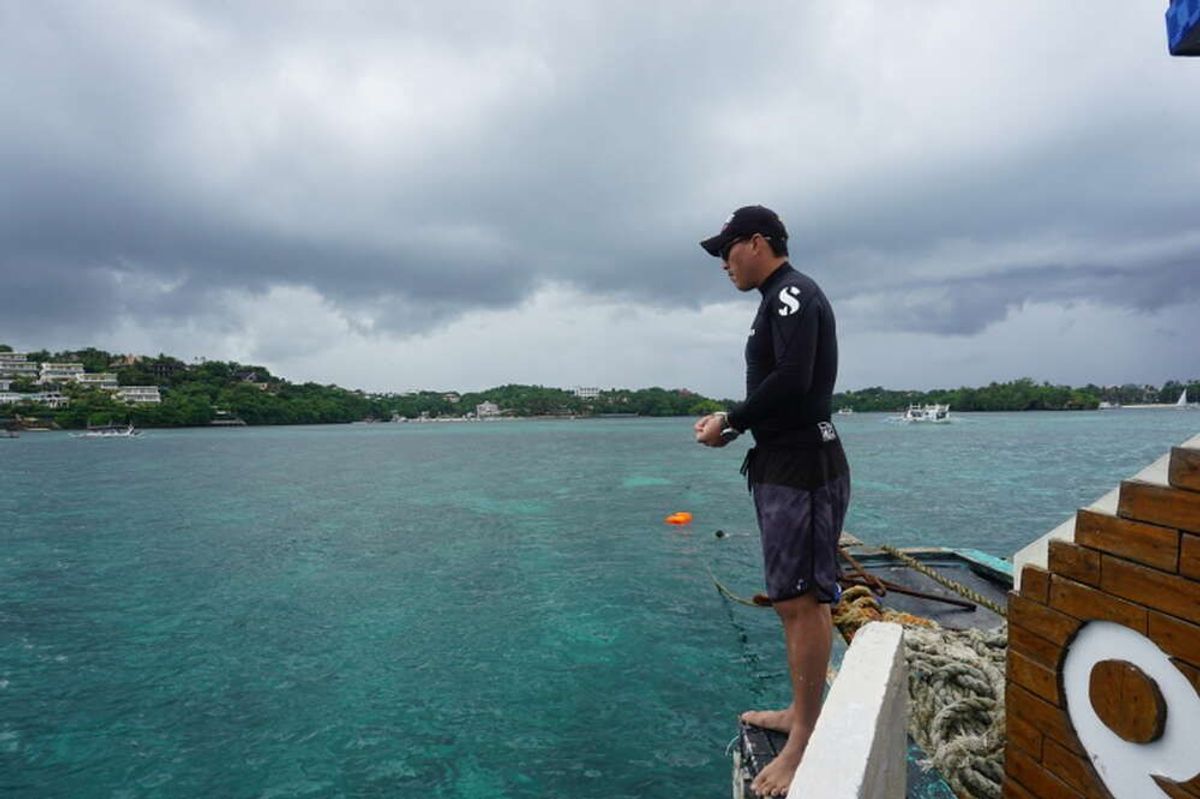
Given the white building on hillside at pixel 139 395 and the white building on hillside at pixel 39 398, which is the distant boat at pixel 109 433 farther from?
the white building on hillside at pixel 139 395

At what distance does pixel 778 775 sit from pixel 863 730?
1.52 meters

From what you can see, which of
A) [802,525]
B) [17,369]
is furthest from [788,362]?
[17,369]

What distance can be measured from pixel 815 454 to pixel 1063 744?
4.79 ft

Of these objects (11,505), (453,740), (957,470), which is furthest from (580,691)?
(957,470)

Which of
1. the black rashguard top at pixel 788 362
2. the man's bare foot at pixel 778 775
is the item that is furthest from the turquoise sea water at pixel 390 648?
the black rashguard top at pixel 788 362

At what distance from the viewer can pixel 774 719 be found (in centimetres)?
340

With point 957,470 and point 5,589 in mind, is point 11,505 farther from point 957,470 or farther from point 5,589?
point 957,470

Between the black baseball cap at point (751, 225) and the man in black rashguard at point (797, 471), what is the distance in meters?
0.04

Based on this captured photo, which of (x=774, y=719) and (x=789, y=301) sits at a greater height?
(x=789, y=301)

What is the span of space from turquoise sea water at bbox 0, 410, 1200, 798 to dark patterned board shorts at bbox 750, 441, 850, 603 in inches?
114

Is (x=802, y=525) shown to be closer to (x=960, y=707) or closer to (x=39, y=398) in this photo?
(x=960, y=707)

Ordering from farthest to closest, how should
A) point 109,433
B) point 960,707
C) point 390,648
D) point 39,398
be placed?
1. point 39,398
2. point 109,433
3. point 390,648
4. point 960,707

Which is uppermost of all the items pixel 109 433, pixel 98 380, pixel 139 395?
pixel 98 380

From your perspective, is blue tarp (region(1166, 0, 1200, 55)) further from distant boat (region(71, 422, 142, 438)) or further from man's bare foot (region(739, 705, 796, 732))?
distant boat (region(71, 422, 142, 438))
